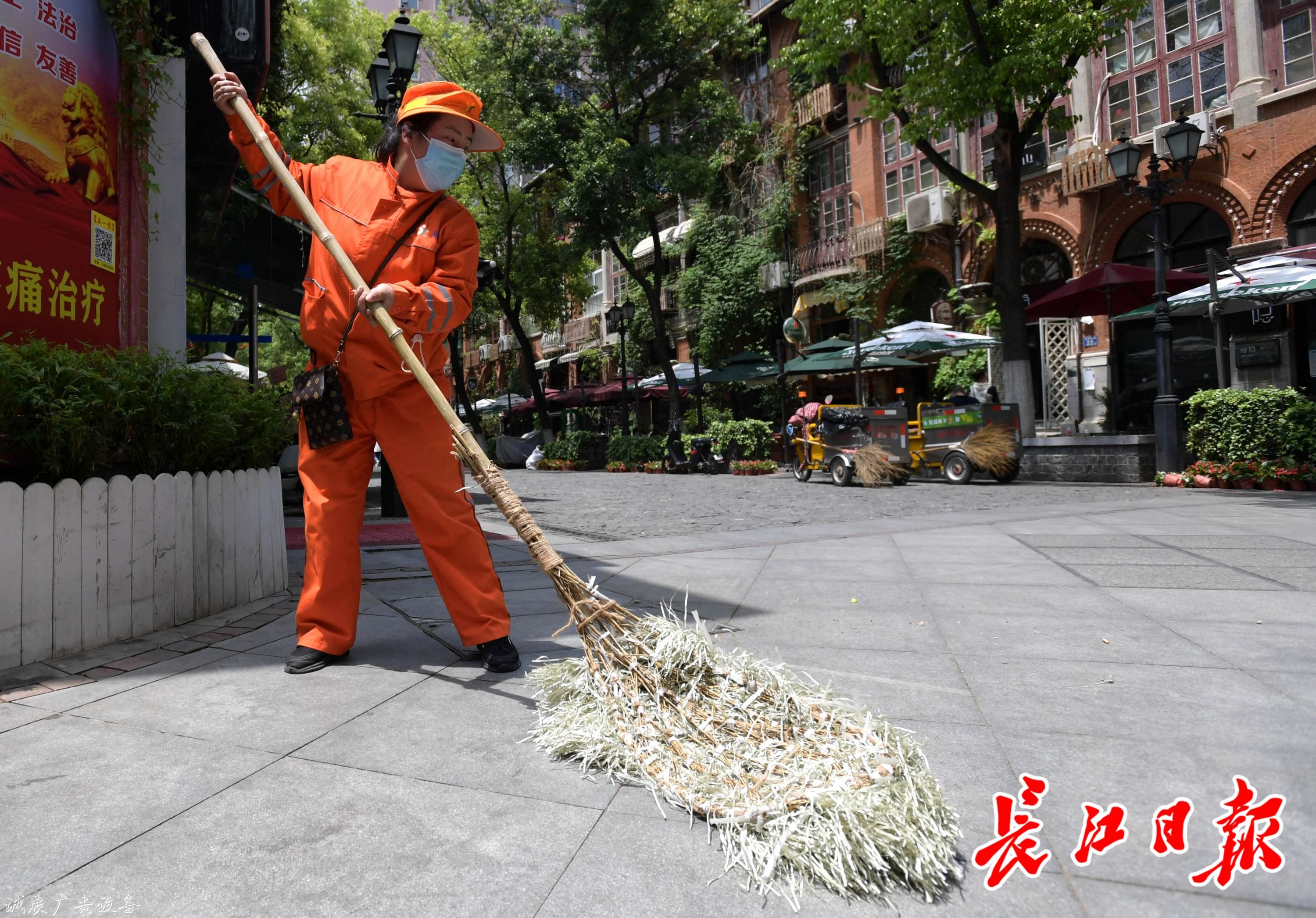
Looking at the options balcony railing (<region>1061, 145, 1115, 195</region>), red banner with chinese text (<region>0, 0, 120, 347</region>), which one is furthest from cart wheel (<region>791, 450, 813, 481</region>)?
red banner with chinese text (<region>0, 0, 120, 347</region>)

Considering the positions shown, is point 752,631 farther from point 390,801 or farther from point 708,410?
point 708,410

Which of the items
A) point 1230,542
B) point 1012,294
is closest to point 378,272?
point 1230,542

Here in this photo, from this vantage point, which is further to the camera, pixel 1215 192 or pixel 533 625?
pixel 1215 192

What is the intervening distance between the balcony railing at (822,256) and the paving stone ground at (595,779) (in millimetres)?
19186

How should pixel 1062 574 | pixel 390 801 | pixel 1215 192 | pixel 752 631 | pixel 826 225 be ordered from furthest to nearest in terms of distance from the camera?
pixel 826 225
pixel 1215 192
pixel 1062 574
pixel 752 631
pixel 390 801

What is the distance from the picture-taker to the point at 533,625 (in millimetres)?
3922

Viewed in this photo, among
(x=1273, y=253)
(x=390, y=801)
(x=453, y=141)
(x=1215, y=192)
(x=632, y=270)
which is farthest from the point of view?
(x=632, y=270)

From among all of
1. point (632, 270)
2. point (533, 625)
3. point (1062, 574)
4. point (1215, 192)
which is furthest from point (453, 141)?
point (632, 270)

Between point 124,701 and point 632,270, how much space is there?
1913 cm

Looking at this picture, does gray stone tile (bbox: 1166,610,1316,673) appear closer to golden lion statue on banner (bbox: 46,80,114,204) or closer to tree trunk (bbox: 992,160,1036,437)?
golden lion statue on banner (bbox: 46,80,114,204)

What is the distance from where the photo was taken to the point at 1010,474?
12984mm

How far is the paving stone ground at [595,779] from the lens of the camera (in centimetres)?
166

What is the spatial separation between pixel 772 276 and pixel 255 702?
23.7 meters

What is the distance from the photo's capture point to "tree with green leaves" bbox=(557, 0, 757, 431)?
61.6 feet
